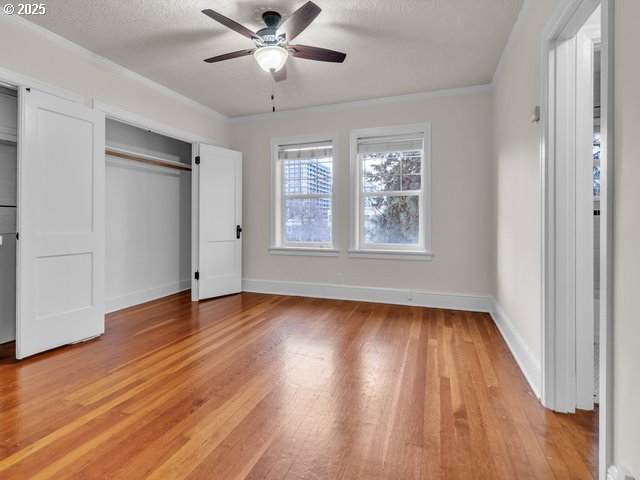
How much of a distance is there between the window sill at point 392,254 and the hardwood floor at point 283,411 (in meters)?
1.24

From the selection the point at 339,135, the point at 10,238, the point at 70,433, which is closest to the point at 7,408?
the point at 70,433

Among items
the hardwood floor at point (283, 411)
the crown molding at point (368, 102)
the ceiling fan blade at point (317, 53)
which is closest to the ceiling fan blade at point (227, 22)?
the ceiling fan blade at point (317, 53)

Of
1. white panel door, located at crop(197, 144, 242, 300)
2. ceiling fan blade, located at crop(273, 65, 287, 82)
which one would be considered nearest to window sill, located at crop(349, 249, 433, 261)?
white panel door, located at crop(197, 144, 242, 300)

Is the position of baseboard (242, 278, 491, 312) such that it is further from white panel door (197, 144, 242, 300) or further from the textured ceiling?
the textured ceiling

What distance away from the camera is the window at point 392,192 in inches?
174

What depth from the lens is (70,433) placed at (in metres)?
1.74

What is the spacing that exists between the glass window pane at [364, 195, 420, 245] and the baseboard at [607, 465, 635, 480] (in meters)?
3.38

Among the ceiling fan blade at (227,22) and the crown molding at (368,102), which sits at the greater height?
the crown molding at (368,102)

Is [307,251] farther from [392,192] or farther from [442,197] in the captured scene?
[442,197]

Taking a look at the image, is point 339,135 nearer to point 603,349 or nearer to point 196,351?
point 196,351

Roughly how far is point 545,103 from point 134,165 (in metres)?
4.54

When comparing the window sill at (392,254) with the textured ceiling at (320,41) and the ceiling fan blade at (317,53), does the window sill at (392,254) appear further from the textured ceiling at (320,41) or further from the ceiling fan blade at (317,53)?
the ceiling fan blade at (317,53)

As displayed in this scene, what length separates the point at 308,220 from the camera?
16.6 feet

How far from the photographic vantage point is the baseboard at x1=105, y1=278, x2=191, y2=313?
13.7ft
